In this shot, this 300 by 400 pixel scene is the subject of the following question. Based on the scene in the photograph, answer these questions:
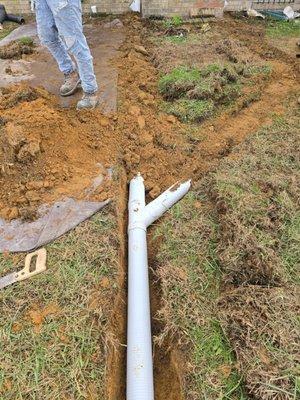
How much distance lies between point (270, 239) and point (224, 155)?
4.32 ft

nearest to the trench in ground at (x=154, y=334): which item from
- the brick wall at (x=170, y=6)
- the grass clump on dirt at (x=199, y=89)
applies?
the grass clump on dirt at (x=199, y=89)

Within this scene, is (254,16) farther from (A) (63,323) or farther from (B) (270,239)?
(A) (63,323)

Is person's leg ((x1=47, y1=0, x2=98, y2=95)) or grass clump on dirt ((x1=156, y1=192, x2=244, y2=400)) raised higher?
person's leg ((x1=47, y1=0, x2=98, y2=95))

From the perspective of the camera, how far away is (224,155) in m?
3.72

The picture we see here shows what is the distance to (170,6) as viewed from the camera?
6.68m

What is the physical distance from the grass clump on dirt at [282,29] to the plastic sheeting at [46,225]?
5160 mm

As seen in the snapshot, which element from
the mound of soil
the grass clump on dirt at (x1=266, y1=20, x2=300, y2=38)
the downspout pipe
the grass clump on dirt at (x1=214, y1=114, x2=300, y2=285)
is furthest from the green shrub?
the grass clump on dirt at (x1=266, y1=20, x2=300, y2=38)

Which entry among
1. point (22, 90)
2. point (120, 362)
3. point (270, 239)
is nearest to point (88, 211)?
point (120, 362)

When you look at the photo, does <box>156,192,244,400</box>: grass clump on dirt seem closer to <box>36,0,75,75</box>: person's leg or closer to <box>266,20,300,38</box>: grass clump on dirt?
<box>36,0,75,75</box>: person's leg

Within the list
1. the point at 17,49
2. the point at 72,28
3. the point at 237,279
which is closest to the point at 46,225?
the point at 237,279

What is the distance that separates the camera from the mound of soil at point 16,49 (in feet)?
17.3

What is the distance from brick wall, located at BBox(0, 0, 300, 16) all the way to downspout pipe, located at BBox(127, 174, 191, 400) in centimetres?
471

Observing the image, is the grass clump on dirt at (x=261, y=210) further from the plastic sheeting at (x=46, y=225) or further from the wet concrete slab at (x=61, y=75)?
the wet concrete slab at (x=61, y=75)

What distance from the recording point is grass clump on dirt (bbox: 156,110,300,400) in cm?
202
